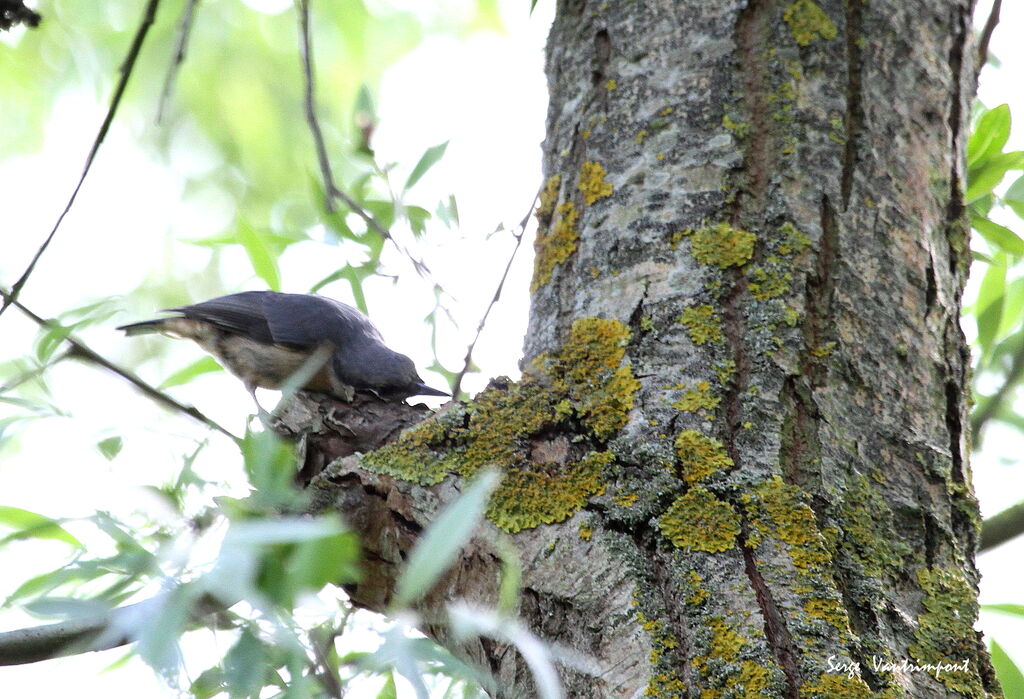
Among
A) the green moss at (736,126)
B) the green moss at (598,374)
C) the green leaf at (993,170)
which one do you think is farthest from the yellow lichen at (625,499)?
the green leaf at (993,170)

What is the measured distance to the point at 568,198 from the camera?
1.81 metres

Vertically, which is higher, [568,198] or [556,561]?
[568,198]

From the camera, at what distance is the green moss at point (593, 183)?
175cm

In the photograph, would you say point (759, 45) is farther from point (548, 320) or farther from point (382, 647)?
point (382, 647)

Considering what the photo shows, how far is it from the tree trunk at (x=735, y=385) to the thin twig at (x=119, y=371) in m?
0.49

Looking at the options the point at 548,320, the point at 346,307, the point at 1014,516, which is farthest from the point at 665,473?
the point at 346,307

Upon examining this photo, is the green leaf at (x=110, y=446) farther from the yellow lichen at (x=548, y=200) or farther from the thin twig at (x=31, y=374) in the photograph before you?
the yellow lichen at (x=548, y=200)

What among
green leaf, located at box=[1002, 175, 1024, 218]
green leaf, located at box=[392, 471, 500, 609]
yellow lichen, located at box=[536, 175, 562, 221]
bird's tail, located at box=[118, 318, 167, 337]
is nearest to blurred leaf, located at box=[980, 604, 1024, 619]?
green leaf, located at box=[1002, 175, 1024, 218]

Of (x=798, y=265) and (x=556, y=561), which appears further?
(x=798, y=265)

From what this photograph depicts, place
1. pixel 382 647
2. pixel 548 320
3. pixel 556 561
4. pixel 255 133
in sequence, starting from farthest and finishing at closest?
pixel 255 133, pixel 548 320, pixel 556 561, pixel 382 647

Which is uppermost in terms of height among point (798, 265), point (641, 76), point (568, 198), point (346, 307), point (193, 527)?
point (346, 307)

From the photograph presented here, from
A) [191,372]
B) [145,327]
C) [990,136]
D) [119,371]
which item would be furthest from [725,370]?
[145,327]

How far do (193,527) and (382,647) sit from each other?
2.28 ft

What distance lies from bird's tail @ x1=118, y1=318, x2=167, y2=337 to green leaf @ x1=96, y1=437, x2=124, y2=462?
7.45 feet
